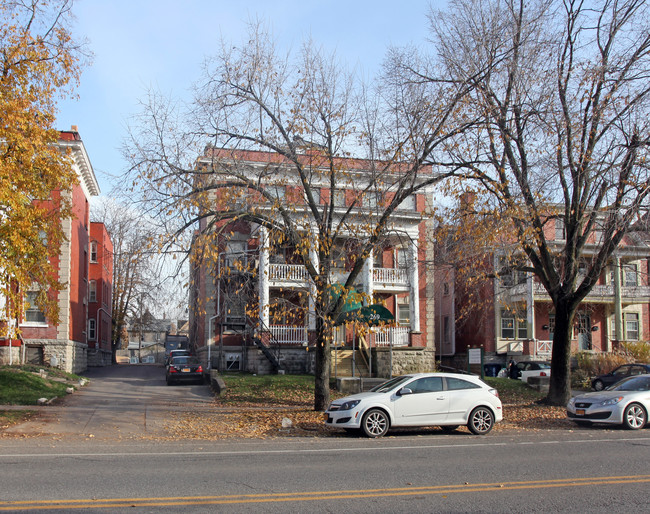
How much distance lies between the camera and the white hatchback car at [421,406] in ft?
45.6

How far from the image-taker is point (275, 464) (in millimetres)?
10133

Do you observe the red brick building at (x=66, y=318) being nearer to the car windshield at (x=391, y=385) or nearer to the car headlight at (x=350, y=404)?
the car headlight at (x=350, y=404)

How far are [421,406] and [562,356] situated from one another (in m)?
7.58

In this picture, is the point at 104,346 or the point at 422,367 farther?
the point at 104,346

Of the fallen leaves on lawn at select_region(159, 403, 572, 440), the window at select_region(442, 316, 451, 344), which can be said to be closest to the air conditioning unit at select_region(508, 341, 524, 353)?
the window at select_region(442, 316, 451, 344)

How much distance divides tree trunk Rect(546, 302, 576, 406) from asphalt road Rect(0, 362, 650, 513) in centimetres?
602

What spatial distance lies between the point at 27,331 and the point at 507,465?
25194mm

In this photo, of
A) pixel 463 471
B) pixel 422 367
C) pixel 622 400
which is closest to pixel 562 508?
pixel 463 471

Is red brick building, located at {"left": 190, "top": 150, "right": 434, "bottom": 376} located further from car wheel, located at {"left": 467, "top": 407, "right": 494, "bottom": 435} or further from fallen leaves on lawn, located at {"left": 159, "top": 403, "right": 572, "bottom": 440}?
car wheel, located at {"left": 467, "top": 407, "right": 494, "bottom": 435}

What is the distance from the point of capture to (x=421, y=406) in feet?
46.6

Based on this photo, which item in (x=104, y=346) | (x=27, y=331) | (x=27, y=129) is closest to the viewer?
(x=27, y=129)

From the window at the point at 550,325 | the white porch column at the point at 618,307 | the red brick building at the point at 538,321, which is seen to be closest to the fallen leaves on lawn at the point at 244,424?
the red brick building at the point at 538,321

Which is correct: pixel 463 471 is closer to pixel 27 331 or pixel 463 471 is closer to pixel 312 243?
pixel 312 243

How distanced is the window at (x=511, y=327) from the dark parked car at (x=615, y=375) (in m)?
11.3
